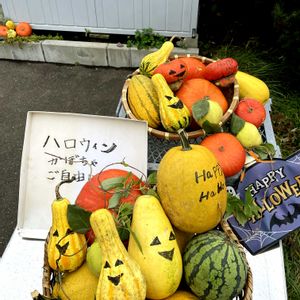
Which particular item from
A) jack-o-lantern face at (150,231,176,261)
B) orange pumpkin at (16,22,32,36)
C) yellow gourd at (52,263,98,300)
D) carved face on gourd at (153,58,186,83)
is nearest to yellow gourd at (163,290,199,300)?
jack-o-lantern face at (150,231,176,261)

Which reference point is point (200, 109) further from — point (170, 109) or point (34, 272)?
point (34, 272)

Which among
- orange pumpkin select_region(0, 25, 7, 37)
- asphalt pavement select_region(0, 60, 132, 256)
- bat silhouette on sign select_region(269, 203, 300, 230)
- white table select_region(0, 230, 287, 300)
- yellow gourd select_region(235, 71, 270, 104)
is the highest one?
yellow gourd select_region(235, 71, 270, 104)

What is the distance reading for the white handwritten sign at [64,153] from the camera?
1.68 metres

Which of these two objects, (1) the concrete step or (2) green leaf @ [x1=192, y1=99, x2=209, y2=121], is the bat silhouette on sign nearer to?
(2) green leaf @ [x1=192, y1=99, x2=209, y2=121]

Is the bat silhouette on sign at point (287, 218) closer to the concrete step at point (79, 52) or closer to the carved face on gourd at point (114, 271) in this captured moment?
the carved face on gourd at point (114, 271)

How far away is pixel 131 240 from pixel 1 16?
12.1 ft

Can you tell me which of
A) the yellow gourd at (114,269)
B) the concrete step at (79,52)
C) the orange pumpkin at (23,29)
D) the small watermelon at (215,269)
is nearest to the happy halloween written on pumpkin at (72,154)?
the yellow gourd at (114,269)

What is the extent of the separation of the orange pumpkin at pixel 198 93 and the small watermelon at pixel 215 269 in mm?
813

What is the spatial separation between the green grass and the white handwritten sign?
1.36 m

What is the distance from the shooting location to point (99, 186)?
1.43 meters

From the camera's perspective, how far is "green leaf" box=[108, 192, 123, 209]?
4.30ft

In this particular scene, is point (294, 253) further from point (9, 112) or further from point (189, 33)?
point (9, 112)

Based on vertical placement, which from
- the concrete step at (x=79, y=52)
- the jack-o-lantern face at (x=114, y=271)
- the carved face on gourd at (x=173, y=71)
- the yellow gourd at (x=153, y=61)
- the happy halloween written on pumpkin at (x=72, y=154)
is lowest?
the concrete step at (x=79, y=52)

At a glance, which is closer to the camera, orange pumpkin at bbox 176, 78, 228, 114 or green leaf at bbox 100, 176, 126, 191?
green leaf at bbox 100, 176, 126, 191
